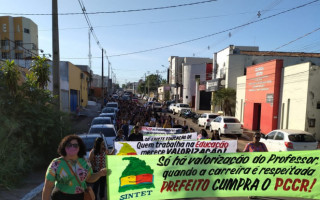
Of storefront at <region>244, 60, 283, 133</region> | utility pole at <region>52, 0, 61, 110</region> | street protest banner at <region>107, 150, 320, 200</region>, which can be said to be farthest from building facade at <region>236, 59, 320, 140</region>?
utility pole at <region>52, 0, 61, 110</region>

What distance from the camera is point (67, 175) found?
2.93 m

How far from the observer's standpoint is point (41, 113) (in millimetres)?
7562

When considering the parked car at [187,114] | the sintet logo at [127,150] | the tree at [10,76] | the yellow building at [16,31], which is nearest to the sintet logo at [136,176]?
the sintet logo at [127,150]

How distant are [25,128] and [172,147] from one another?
4.58m

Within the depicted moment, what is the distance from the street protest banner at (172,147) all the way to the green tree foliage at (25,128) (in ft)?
8.91

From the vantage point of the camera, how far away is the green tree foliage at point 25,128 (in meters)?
6.02

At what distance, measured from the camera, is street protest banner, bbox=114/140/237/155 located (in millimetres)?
5996

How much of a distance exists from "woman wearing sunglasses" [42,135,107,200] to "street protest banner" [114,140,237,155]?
2.97m

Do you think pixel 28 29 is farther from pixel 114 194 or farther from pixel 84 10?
pixel 114 194


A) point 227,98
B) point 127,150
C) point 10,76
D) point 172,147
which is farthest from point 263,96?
point 10,76

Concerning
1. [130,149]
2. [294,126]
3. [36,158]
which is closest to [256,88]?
[294,126]

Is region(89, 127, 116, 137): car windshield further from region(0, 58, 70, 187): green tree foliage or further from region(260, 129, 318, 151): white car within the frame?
region(260, 129, 318, 151): white car

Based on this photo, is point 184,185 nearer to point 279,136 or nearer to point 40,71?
point 279,136

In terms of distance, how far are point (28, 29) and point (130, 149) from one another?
53.0 m
